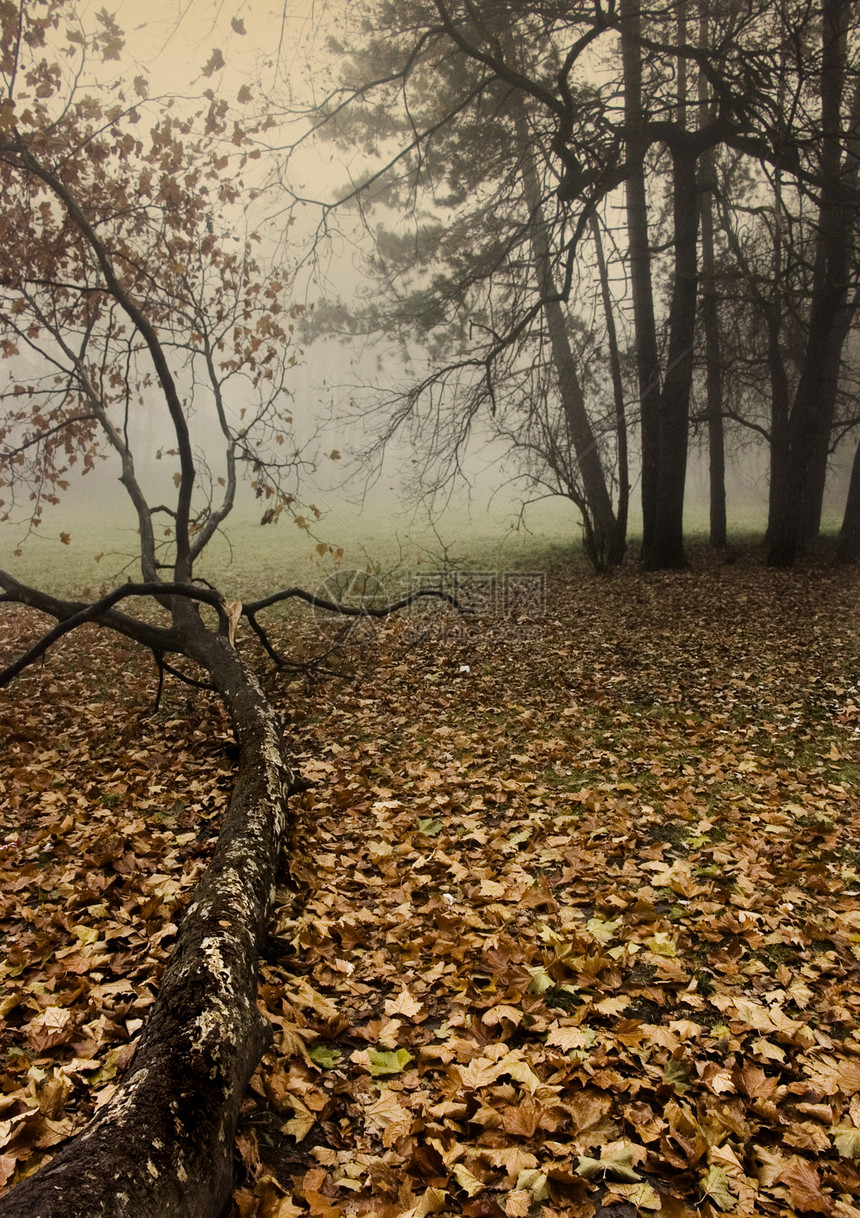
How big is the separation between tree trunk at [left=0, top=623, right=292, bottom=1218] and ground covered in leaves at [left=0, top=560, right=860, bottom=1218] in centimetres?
23

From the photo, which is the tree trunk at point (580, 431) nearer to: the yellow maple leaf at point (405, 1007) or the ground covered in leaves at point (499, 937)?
the ground covered in leaves at point (499, 937)

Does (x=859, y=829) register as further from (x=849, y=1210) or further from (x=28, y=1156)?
(x=28, y=1156)

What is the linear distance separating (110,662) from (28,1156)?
6788mm

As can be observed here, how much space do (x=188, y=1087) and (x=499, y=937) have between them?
153 cm

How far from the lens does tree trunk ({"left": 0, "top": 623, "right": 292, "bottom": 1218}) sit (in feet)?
4.95

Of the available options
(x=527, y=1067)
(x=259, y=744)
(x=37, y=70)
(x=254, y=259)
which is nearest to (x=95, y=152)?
(x=37, y=70)

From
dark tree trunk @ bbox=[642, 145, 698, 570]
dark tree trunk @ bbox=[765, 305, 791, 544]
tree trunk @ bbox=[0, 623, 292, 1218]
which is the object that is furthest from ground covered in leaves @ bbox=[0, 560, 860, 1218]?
dark tree trunk @ bbox=[765, 305, 791, 544]

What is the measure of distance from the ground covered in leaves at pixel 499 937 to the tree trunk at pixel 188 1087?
0.23 m

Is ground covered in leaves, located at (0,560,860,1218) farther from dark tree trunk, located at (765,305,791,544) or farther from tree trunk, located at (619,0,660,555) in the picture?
dark tree trunk, located at (765,305,791,544)

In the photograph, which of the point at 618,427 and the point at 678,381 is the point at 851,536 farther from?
the point at 618,427

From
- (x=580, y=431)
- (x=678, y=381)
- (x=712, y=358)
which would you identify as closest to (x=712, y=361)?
(x=712, y=358)

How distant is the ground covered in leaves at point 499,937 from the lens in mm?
1986

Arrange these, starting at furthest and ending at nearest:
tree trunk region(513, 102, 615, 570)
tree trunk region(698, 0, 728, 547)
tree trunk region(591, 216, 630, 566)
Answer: tree trunk region(698, 0, 728, 547), tree trunk region(513, 102, 615, 570), tree trunk region(591, 216, 630, 566)

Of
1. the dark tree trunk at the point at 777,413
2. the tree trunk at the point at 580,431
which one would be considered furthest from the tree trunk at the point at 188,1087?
the dark tree trunk at the point at 777,413
